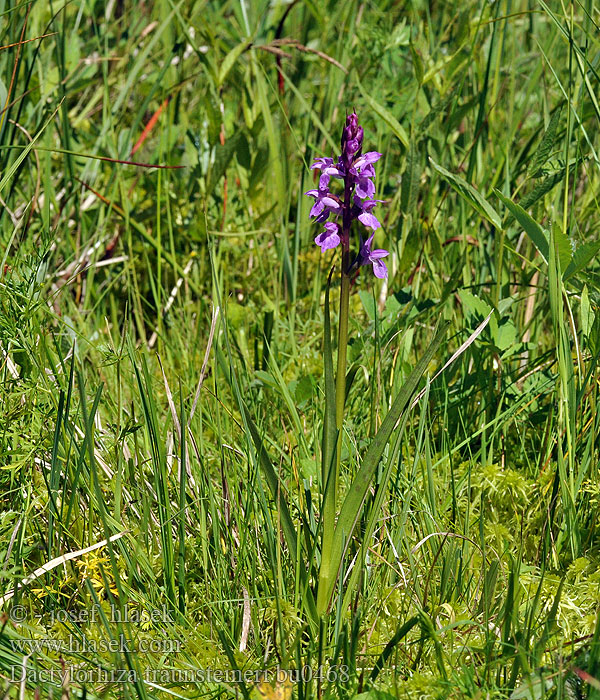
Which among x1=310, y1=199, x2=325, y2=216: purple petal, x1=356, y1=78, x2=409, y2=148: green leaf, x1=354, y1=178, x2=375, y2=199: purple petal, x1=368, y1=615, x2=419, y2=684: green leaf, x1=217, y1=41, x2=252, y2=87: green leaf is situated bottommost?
x1=368, y1=615, x2=419, y2=684: green leaf

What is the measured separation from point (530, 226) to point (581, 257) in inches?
5.5

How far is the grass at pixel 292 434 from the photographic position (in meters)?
1.37

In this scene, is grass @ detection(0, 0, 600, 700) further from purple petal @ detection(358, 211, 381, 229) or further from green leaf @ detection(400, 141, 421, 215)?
purple petal @ detection(358, 211, 381, 229)

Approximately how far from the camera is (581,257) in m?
1.72

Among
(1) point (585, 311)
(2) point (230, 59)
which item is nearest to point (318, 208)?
(1) point (585, 311)

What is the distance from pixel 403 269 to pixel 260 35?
1664 mm

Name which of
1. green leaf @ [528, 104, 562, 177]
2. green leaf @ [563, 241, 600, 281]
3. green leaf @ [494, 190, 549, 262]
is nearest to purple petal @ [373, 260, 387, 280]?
green leaf @ [494, 190, 549, 262]

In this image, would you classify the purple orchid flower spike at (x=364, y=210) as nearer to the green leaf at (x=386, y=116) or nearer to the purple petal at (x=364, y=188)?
the purple petal at (x=364, y=188)

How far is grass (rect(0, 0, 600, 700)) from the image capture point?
53.7 inches

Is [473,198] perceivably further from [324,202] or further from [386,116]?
[324,202]

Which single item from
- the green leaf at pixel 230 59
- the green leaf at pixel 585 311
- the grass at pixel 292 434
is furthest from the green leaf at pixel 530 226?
the green leaf at pixel 230 59

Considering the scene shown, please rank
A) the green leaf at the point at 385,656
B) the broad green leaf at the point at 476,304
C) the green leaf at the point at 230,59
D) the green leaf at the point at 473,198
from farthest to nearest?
the green leaf at the point at 230,59
the broad green leaf at the point at 476,304
the green leaf at the point at 473,198
the green leaf at the point at 385,656

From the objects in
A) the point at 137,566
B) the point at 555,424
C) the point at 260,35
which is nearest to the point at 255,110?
the point at 260,35

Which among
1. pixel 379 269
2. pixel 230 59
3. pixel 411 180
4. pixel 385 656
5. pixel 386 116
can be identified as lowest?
pixel 385 656
